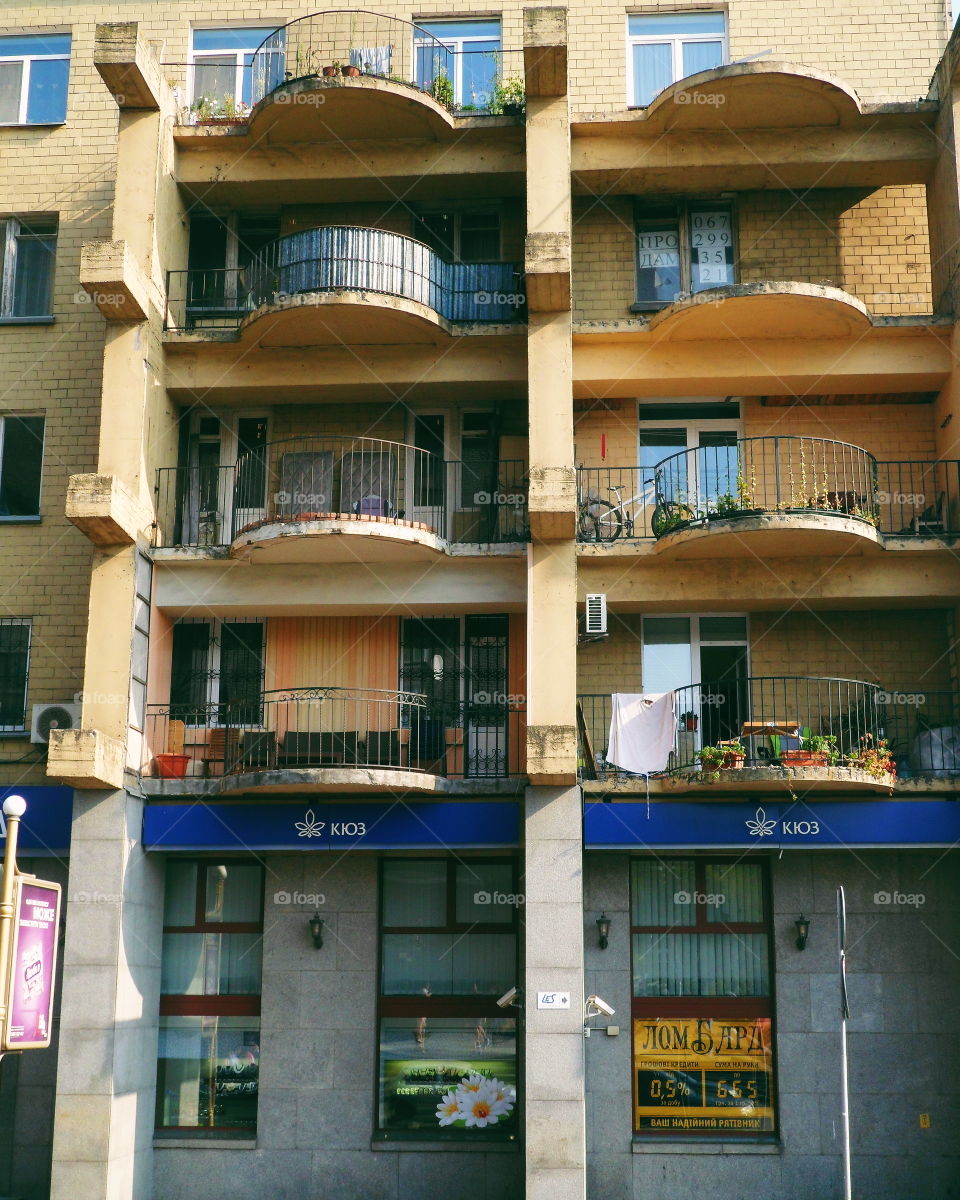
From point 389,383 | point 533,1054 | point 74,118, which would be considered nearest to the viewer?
point 533,1054

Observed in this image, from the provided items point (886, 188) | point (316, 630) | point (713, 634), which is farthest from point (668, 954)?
point (886, 188)

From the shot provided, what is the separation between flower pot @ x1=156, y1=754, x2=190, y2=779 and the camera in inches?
798

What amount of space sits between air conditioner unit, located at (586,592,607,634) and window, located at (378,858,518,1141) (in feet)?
11.8

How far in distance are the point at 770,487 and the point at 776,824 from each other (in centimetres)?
545

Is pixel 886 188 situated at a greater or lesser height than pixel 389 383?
greater

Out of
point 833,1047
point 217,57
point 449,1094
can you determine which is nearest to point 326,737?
point 449,1094

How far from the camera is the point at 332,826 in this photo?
19406 mm

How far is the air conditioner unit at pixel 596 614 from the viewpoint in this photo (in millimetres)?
20094

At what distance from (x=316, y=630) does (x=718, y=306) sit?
7.61 m

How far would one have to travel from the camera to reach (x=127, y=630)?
19844 millimetres

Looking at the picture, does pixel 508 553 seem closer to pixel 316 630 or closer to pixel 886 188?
pixel 316 630

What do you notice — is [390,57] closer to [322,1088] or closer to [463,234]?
[463,234]

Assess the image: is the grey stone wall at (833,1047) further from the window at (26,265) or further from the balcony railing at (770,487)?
the window at (26,265)

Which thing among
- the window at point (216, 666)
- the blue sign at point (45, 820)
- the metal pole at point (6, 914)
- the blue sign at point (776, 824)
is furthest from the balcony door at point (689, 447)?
the metal pole at point (6, 914)
